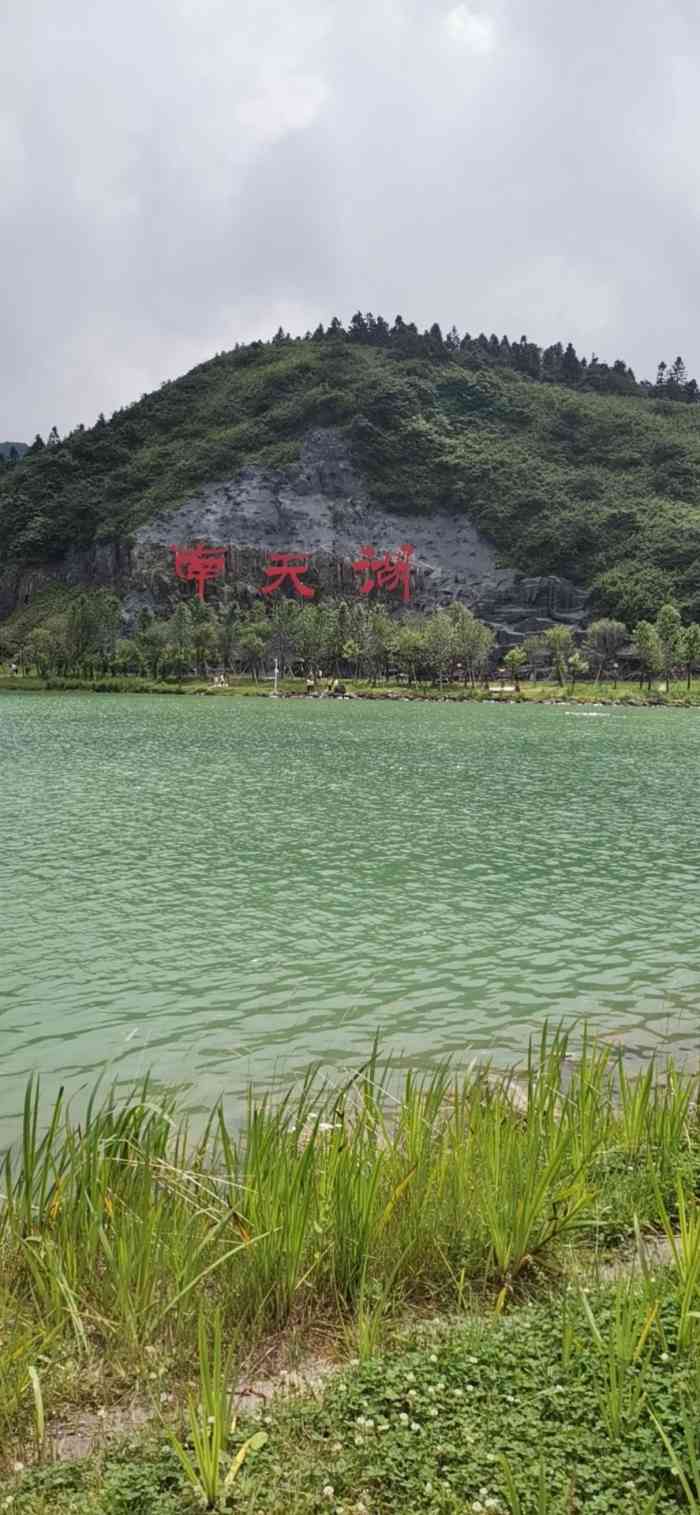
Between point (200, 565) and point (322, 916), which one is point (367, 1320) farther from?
point (200, 565)

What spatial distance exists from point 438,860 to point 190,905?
6.81m

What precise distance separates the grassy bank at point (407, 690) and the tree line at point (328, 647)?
273 centimetres

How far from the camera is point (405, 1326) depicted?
206 inches

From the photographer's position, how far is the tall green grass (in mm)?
5008

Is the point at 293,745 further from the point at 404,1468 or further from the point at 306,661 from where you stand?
the point at 306,661

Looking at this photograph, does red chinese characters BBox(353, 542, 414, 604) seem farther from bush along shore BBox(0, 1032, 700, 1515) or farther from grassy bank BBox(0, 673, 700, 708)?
bush along shore BBox(0, 1032, 700, 1515)

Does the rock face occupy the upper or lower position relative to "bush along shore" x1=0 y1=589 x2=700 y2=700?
upper

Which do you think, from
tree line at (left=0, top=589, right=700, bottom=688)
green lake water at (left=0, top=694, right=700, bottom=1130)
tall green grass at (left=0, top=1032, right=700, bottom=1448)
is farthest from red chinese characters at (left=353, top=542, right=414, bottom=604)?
tall green grass at (left=0, top=1032, right=700, bottom=1448)

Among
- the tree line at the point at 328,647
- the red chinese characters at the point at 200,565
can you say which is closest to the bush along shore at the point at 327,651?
the tree line at the point at 328,647

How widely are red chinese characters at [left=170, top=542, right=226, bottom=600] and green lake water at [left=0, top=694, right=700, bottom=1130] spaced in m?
151

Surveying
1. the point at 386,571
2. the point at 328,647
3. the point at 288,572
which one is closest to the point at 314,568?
the point at 288,572

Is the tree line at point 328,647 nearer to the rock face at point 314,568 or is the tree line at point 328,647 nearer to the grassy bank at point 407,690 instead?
the grassy bank at point 407,690

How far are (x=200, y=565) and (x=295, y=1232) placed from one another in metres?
187

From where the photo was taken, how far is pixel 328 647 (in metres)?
144
